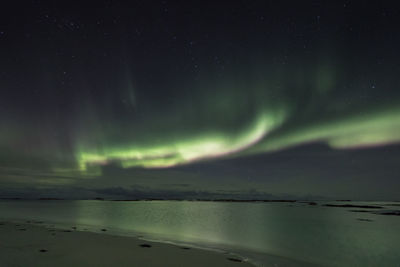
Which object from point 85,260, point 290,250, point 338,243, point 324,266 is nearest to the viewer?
point 85,260

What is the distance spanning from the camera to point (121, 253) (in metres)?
17.9

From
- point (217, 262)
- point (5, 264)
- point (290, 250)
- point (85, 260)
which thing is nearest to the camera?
point (5, 264)

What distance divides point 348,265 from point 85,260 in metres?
19.7

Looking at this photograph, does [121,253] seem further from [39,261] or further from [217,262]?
[217,262]

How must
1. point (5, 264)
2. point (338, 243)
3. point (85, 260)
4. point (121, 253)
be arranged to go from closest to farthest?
point (5, 264) < point (85, 260) < point (121, 253) < point (338, 243)

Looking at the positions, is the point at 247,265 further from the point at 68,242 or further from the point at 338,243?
the point at 338,243

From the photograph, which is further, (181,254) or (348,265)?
(348,265)

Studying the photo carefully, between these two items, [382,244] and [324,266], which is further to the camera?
[382,244]

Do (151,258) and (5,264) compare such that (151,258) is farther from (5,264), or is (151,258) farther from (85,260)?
(5,264)

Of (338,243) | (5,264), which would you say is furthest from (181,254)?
(338,243)

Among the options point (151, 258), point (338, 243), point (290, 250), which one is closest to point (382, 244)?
point (338, 243)

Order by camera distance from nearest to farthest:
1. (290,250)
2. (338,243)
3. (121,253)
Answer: (121,253), (290,250), (338,243)

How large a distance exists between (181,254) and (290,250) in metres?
12.9

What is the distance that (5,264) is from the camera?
14094 mm
